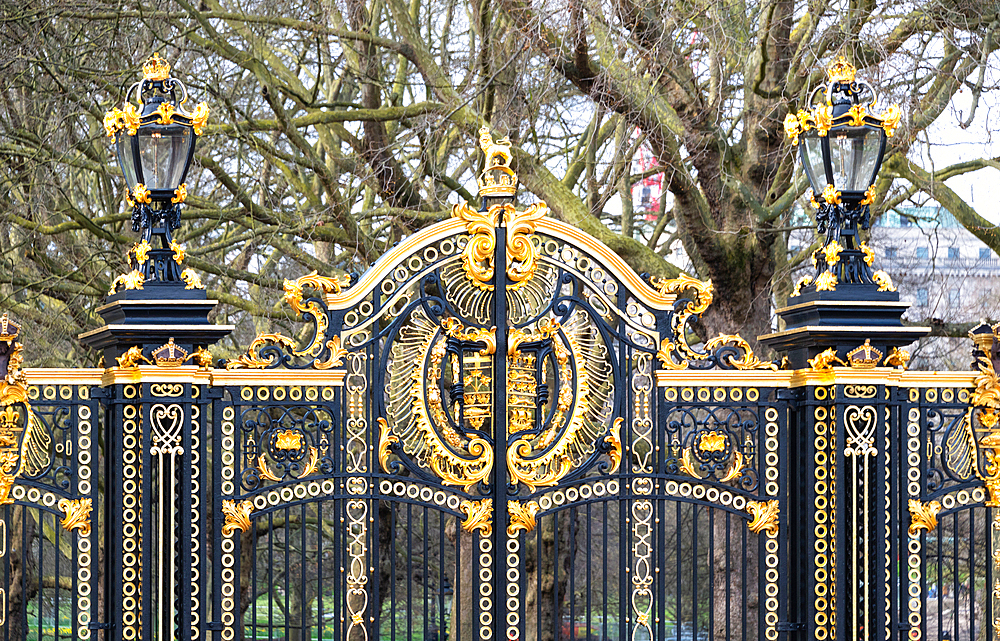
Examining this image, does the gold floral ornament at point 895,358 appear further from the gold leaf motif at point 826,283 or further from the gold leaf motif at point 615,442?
the gold leaf motif at point 615,442

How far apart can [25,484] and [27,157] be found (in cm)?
457

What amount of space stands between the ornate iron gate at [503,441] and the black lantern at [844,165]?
0.30 metres

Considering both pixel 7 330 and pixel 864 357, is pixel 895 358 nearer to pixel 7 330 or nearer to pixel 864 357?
pixel 864 357

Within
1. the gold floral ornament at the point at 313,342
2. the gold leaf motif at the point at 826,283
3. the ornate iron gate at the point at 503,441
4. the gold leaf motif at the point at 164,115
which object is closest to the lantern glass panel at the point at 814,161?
the gold leaf motif at the point at 826,283

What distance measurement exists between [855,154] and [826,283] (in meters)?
0.63

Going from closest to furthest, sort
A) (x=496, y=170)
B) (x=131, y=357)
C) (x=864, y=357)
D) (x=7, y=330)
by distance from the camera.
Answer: (x=7, y=330) → (x=131, y=357) → (x=864, y=357) → (x=496, y=170)

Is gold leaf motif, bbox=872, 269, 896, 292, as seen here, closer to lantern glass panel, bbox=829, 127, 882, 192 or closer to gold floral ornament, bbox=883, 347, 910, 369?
gold floral ornament, bbox=883, 347, 910, 369

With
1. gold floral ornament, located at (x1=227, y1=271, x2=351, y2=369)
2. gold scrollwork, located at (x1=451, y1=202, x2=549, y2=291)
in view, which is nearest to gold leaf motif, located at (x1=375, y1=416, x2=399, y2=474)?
gold floral ornament, located at (x1=227, y1=271, x2=351, y2=369)

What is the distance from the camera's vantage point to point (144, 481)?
5.97m

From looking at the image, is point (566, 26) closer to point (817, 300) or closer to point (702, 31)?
point (702, 31)

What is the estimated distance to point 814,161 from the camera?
641cm

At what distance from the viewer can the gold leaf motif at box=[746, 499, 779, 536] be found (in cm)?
628

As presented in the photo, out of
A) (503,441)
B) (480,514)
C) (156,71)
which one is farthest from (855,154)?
(156,71)

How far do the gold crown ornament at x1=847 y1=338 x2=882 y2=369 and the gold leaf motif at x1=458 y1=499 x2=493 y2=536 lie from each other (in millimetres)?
1815
